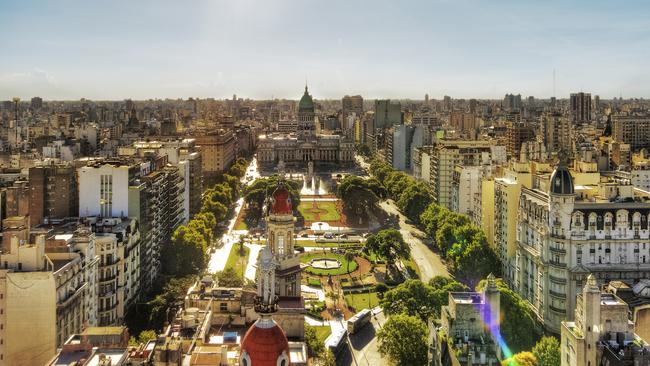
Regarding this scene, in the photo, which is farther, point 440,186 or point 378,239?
point 440,186

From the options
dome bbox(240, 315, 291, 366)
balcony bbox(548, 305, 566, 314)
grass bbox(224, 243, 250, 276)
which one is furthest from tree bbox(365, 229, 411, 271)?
dome bbox(240, 315, 291, 366)

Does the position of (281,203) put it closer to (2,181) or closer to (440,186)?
(2,181)

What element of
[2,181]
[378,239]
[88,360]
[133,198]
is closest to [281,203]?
[88,360]

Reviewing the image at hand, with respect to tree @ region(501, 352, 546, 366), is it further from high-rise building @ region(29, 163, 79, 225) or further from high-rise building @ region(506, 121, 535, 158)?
high-rise building @ region(506, 121, 535, 158)

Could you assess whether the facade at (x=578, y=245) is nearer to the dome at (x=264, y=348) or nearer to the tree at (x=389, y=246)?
the tree at (x=389, y=246)

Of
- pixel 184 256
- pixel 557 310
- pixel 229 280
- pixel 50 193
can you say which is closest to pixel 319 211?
pixel 184 256

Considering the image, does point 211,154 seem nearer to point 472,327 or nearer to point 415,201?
point 415,201
